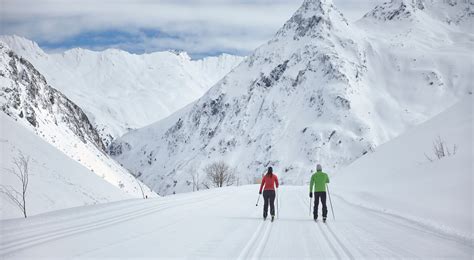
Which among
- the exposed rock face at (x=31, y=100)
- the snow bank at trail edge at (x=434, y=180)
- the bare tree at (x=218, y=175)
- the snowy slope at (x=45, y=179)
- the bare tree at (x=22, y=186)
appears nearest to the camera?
the snow bank at trail edge at (x=434, y=180)

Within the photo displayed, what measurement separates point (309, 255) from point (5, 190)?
26.8 m

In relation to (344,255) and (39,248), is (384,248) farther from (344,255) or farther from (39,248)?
(39,248)

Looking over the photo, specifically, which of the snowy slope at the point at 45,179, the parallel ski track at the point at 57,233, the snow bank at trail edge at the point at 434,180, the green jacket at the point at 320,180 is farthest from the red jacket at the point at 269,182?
the snowy slope at the point at 45,179

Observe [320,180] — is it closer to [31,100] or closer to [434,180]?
[434,180]

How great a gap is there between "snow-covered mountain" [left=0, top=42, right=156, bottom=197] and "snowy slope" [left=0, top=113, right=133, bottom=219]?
43.9 m

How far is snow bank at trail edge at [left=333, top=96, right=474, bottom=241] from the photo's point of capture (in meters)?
15.1

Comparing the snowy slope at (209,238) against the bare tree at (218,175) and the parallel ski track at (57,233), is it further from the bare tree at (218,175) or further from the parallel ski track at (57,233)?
the bare tree at (218,175)

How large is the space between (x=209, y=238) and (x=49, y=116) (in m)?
127

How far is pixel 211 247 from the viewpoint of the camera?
9930mm

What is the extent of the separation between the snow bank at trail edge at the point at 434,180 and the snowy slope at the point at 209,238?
1433 millimetres

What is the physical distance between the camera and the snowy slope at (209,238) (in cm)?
917

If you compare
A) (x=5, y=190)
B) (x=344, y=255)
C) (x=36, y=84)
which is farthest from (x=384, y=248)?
(x=36, y=84)

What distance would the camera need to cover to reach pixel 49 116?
411ft

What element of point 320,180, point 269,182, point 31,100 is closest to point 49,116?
point 31,100
